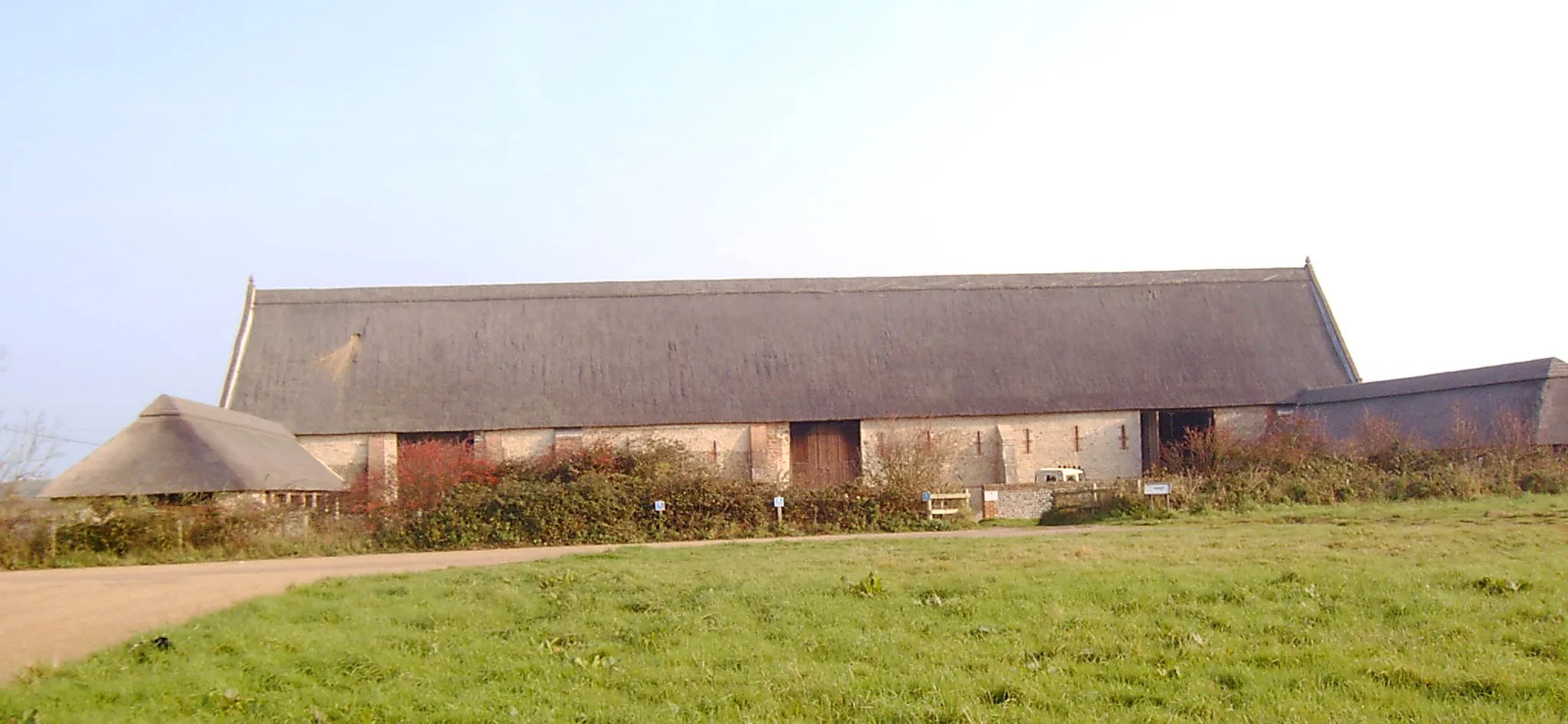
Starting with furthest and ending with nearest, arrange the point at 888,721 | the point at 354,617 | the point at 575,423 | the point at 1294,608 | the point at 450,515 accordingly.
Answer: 1. the point at 575,423
2. the point at 450,515
3. the point at 354,617
4. the point at 1294,608
5. the point at 888,721

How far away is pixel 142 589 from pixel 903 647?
31.9 ft

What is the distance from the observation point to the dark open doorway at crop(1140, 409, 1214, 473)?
33.6 metres

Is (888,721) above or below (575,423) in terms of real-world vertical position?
below

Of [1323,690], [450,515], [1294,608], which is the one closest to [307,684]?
[1323,690]

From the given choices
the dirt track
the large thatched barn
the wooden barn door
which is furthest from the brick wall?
the wooden barn door

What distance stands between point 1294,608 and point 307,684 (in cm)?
721

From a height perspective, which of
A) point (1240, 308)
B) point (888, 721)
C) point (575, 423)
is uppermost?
point (1240, 308)

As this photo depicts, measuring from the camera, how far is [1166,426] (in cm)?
3412

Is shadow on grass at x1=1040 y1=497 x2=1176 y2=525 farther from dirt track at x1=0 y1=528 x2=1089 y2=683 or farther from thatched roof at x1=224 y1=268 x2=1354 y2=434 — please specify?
thatched roof at x1=224 y1=268 x2=1354 y2=434

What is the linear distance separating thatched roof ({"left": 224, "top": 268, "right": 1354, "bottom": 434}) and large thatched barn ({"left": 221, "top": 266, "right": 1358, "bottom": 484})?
0.22 feet

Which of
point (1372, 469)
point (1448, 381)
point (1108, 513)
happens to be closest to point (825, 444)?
point (1108, 513)

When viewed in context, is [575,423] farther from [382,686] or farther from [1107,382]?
[382,686]

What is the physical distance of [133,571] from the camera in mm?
17969

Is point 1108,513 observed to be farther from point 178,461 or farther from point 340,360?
point 340,360
